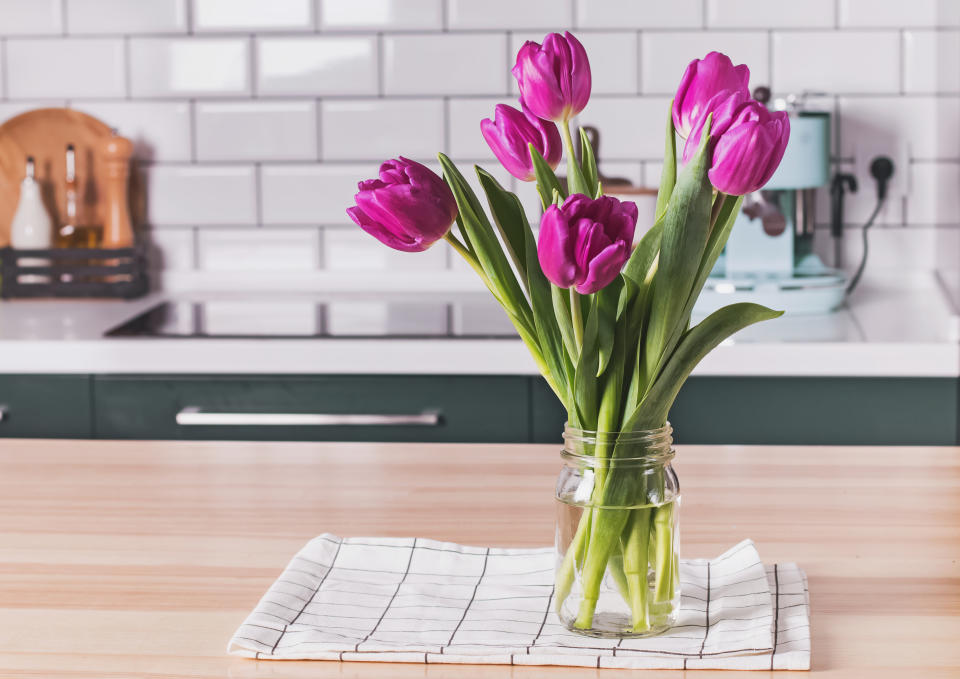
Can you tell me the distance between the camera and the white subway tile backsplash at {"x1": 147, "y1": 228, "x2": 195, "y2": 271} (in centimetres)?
244

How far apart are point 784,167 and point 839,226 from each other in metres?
0.33

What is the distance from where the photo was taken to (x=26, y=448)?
3.80 ft

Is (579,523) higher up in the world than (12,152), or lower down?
lower down

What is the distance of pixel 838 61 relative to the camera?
229cm

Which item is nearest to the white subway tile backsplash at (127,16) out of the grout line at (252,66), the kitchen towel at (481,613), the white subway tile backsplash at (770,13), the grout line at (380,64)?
the grout line at (252,66)

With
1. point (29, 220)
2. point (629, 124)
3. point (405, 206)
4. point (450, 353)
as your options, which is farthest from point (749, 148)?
point (29, 220)

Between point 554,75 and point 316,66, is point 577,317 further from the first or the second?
point 316,66

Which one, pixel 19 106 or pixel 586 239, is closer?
pixel 586 239

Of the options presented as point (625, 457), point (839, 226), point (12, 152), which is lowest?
point (625, 457)

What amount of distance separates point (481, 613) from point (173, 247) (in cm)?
187

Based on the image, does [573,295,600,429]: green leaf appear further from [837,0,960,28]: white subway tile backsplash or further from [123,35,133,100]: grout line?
[123,35,133,100]: grout line

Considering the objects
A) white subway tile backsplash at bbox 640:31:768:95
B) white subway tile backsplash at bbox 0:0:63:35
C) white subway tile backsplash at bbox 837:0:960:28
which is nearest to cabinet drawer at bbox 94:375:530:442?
white subway tile backsplash at bbox 640:31:768:95

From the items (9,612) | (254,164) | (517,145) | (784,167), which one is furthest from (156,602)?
(254,164)

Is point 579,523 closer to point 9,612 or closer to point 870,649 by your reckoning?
point 870,649
